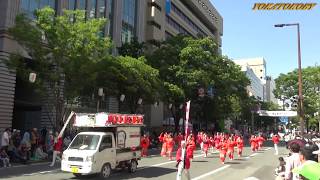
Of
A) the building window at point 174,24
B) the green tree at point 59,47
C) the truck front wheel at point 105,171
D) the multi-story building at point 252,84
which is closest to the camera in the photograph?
the truck front wheel at point 105,171

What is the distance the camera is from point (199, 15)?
86.1 meters

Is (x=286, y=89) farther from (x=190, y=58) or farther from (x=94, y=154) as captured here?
(x=94, y=154)

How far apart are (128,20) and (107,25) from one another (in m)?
6.54

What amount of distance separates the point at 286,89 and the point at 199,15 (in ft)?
95.0

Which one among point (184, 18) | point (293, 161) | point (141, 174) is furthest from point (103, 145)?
point (184, 18)

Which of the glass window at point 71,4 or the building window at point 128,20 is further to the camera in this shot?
the building window at point 128,20

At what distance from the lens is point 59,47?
87.1 ft

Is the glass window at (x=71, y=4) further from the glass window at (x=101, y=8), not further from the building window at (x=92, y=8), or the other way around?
the glass window at (x=101, y=8)

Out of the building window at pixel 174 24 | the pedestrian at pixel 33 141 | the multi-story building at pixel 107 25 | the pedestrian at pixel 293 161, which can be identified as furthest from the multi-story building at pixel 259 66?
the pedestrian at pixel 293 161

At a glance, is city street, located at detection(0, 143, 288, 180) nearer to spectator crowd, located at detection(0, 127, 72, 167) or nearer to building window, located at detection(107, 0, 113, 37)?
spectator crowd, located at detection(0, 127, 72, 167)

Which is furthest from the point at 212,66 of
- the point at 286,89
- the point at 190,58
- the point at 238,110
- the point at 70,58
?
the point at 238,110

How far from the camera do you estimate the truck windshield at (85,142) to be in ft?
57.1

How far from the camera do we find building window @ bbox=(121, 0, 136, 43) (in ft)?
167

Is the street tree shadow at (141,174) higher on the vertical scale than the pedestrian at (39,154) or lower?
lower
